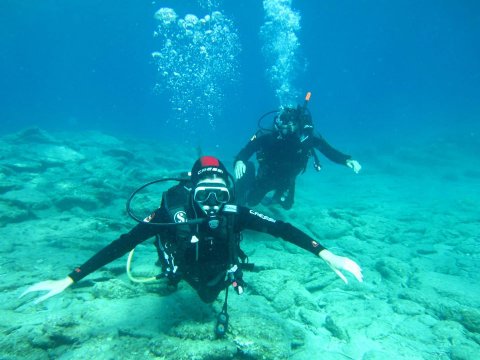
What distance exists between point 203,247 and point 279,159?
4.80 meters

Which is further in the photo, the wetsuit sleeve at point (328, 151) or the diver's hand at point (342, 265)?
the wetsuit sleeve at point (328, 151)

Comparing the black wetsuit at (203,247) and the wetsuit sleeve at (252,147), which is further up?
the wetsuit sleeve at (252,147)

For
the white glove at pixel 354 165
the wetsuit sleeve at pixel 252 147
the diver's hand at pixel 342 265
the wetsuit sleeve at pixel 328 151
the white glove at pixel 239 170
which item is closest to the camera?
the diver's hand at pixel 342 265

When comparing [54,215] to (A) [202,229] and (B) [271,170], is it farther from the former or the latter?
(A) [202,229]

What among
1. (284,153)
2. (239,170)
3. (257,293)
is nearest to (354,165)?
(284,153)

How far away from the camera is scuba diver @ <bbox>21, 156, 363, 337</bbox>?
132 inches

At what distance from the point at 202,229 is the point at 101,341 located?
1.58m

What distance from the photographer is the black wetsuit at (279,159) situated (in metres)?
7.78

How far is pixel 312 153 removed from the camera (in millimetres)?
8078

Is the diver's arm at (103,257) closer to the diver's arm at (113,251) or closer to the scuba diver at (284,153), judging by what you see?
the diver's arm at (113,251)

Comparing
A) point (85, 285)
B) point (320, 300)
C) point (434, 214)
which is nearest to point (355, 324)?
point (320, 300)

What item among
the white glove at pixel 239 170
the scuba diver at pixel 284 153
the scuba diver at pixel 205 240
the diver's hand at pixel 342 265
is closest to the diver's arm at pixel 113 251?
the scuba diver at pixel 205 240

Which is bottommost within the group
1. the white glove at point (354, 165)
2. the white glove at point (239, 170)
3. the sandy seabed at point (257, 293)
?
the sandy seabed at point (257, 293)

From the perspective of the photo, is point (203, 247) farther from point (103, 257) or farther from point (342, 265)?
point (342, 265)
